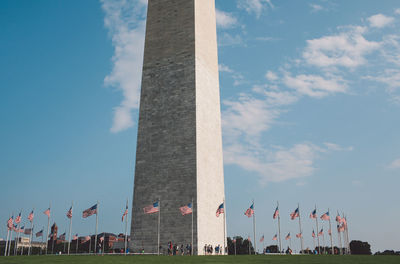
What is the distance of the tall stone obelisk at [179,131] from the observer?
1246 inches

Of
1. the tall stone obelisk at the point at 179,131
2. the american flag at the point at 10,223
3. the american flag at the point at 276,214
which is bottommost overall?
the american flag at the point at 10,223

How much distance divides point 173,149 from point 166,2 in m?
14.8

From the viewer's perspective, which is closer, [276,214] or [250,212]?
[250,212]

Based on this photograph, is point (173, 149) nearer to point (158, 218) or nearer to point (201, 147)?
point (201, 147)

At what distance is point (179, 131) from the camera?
1318 inches

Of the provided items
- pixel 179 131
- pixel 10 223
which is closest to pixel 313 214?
pixel 179 131

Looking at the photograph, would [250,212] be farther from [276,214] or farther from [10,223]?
[10,223]

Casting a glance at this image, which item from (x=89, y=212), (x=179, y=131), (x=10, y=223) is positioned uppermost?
(x=179, y=131)

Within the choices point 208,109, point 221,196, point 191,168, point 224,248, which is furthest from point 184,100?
point 224,248

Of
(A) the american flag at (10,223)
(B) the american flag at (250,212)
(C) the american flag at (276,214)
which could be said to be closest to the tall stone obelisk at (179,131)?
(B) the american flag at (250,212)

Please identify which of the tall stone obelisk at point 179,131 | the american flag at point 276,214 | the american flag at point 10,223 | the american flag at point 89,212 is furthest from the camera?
the american flag at point 10,223

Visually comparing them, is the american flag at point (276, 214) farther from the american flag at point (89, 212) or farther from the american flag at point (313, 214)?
the american flag at point (89, 212)

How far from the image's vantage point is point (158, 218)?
31641 millimetres

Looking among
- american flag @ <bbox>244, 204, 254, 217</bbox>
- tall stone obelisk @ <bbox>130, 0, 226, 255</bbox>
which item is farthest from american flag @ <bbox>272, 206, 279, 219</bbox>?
tall stone obelisk @ <bbox>130, 0, 226, 255</bbox>
